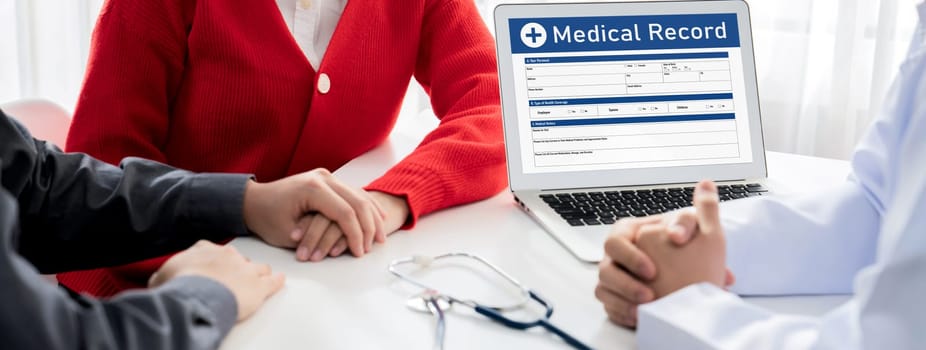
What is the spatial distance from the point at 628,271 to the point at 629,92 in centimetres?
40

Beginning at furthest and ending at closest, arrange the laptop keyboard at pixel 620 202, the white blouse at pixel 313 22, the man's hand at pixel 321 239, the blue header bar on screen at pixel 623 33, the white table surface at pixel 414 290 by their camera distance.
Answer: the white blouse at pixel 313 22 < the blue header bar on screen at pixel 623 33 < the laptop keyboard at pixel 620 202 < the man's hand at pixel 321 239 < the white table surface at pixel 414 290

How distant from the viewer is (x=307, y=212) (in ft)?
3.29

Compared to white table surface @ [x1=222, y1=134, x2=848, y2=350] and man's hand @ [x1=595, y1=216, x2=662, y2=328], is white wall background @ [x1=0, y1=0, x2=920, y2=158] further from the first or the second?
man's hand @ [x1=595, y1=216, x2=662, y2=328]

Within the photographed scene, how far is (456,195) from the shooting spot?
112 cm

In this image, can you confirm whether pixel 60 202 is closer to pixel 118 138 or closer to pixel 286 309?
pixel 118 138

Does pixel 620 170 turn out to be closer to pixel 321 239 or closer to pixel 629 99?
pixel 629 99

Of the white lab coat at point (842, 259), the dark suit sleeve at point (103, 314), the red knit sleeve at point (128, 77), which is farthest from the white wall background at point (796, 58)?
the dark suit sleeve at point (103, 314)

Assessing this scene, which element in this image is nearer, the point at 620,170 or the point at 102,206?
the point at 102,206

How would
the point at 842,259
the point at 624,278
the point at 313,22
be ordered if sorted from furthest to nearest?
the point at 313,22, the point at 842,259, the point at 624,278

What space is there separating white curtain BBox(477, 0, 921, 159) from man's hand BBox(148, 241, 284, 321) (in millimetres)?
1890

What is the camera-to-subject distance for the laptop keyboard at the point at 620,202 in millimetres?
1070

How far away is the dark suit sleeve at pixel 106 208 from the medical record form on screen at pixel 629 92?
14.7 inches

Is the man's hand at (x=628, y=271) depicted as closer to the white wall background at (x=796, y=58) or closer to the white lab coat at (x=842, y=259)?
the white lab coat at (x=842, y=259)

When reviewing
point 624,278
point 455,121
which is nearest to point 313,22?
point 455,121
